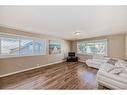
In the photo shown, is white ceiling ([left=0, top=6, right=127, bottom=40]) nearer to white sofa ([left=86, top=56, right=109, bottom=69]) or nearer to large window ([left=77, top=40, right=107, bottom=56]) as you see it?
white sofa ([left=86, top=56, right=109, bottom=69])

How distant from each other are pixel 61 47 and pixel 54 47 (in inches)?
Result: 36.1

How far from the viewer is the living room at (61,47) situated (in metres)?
2.35

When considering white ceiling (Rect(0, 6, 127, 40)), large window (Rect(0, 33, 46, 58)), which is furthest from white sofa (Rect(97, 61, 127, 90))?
large window (Rect(0, 33, 46, 58))

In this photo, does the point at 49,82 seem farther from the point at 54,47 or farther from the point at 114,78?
the point at 54,47

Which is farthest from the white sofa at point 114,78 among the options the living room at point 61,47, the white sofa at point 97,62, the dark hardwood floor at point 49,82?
the white sofa at point 97,62

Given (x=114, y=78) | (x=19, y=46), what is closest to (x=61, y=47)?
(x=19, y=46)

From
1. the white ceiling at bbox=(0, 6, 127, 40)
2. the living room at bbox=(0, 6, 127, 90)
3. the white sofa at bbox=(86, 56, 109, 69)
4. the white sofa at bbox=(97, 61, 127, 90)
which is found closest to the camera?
the white ceiling at bbox=(0, 6, 127, 40)

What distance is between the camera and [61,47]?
24.2 feet

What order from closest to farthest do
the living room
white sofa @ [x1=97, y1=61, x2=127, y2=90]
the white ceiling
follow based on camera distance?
1. the white ceiling
2. white sofa @ [x1=97, y1=61, x2=127, y2=90]
3. the living room

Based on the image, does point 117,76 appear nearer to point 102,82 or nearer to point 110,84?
point 110,84

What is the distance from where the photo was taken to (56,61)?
22.4 feet

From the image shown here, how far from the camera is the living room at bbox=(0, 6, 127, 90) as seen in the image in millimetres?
2350

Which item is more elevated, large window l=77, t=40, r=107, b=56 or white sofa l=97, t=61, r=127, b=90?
large window l=77, t=40, r=107, b=56
